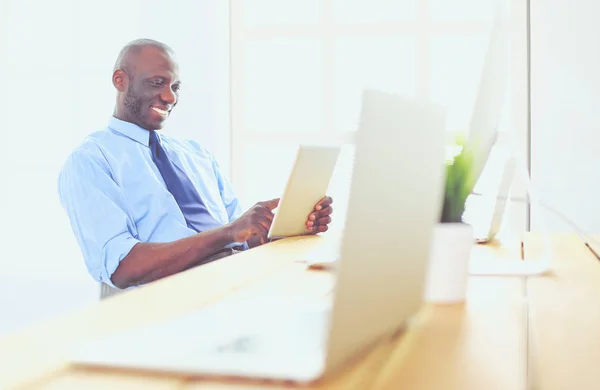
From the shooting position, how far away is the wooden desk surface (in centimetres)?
64

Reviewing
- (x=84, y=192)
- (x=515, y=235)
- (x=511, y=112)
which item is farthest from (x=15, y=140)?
(x=515, y=235)

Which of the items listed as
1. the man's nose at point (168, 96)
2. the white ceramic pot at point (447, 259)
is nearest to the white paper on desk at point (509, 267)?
the white ceramic pot at point (447, 259)

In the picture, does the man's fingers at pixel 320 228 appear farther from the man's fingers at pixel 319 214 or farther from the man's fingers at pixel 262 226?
the man's fingers at pixel 262 226

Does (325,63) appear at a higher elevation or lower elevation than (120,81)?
higher

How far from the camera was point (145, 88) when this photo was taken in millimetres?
2516

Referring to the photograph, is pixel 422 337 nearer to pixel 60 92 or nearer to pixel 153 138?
pixel 153 138

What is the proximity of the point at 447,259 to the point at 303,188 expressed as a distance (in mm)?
919

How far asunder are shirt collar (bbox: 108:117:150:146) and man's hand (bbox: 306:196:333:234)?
0.64m

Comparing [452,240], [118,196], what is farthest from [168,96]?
[452,240]

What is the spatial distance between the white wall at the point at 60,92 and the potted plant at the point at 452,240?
3097mm

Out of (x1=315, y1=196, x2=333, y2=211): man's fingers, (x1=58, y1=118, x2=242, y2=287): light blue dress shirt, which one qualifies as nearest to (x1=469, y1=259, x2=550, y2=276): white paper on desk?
(x1=315, y1=196, x2=333, y2=211): man's fingers

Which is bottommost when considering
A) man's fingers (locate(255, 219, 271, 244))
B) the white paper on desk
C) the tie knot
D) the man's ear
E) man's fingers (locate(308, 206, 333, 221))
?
the white paper on desk

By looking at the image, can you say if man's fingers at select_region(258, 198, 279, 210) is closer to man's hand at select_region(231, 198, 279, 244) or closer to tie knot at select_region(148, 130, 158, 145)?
man's hand at select_region(231, 198, 279, 244)

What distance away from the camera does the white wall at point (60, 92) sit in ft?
13.2
